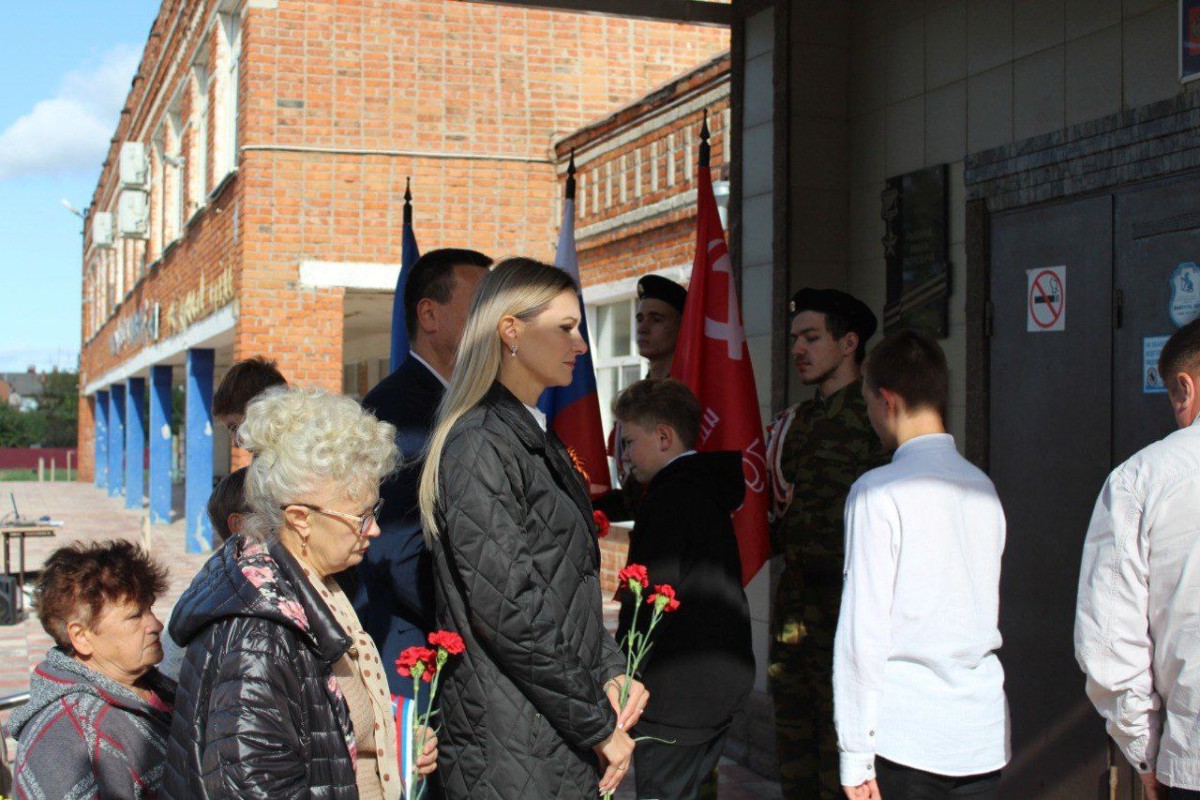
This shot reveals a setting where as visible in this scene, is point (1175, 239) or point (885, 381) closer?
point (885, 381)

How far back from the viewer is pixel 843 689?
116 inches

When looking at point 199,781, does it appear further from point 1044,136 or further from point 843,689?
point 1044,136

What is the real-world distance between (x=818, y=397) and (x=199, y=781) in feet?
9.53

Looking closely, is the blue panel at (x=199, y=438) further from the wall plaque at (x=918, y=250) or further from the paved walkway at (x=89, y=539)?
the wall plaque at (x=918, y=250)

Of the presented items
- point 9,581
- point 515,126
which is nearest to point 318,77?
point 515,126

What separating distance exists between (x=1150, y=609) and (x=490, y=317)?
5.50ft

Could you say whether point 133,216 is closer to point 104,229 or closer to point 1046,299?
point 104,229

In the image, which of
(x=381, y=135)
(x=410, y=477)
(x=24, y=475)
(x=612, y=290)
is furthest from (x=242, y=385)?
(x=24, y=475)

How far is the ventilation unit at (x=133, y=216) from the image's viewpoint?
23016 mm

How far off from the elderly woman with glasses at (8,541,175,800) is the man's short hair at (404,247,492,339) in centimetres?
120

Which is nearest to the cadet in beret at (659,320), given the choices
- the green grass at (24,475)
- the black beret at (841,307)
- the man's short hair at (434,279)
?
the black beret at (841,307)

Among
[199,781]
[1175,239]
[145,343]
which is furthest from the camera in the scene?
[145,343]

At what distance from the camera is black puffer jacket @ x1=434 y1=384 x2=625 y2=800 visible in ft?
8.98

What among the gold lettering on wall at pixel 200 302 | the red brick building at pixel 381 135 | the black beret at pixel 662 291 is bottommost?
the black beret at pixel 662 291
